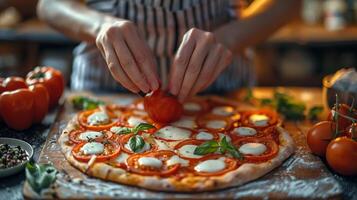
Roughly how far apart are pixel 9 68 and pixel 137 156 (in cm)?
211

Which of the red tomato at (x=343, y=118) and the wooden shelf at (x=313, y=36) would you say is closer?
the red tomato at (x=343, y=118)

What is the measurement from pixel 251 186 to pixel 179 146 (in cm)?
26

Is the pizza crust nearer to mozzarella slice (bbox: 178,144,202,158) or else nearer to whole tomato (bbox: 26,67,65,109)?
mozzarella slice (bbox: 178,144,202,158)

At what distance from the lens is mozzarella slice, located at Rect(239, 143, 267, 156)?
133 cm

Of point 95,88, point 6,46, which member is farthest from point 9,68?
point 95,88

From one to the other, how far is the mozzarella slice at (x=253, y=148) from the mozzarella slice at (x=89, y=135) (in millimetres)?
399

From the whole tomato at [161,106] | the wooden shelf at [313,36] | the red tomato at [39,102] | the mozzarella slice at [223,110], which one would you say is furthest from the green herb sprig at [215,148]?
the wooden shelf at [313,36]

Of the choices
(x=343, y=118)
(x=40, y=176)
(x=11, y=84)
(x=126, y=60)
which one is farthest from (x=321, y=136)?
(x=11, y=84)

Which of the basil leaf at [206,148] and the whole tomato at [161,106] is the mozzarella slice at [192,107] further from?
the basil leaf at [206,148]

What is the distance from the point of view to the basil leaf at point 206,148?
51.4 inches

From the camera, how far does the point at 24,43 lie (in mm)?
3252

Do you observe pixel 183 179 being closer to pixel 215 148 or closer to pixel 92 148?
pixel 215 148

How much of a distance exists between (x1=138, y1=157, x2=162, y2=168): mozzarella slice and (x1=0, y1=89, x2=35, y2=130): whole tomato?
450mm

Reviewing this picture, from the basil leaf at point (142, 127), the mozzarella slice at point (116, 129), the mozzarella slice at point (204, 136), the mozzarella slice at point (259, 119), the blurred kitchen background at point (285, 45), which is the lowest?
the blurred kitchen background at point (285, 45)
